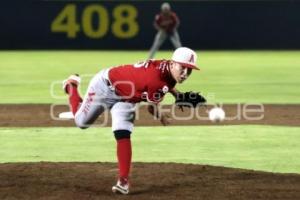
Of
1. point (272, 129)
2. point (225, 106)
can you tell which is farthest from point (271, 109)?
point (272, 129)

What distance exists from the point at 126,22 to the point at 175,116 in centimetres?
1879

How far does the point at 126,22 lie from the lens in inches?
1294

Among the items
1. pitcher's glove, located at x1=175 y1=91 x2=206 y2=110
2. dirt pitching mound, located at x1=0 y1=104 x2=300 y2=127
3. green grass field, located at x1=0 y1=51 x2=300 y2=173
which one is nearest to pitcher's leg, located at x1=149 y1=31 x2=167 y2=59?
green grass field, located at x1=0 y1=51 x2=300 y2=173

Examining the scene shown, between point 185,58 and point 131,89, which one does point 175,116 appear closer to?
point 131,89

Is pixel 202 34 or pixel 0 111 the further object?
pixel 202 34

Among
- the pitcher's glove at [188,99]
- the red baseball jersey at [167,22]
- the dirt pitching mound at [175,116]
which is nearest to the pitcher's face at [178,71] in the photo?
the pitcher's glove at [188,99]

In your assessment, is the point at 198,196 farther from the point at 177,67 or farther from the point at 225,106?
the point at 225,106

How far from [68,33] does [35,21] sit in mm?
1435

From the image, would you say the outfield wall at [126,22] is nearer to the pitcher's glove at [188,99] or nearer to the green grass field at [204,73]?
the green grass field at [204,73]

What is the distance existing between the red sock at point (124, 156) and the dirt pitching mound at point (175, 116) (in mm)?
5511

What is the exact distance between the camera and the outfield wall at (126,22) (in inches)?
1286

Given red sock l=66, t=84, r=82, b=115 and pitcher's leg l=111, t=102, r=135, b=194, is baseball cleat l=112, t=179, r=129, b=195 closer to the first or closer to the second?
pitcher's leg l=111, t=102, r=135, b=194

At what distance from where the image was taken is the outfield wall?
107 feet

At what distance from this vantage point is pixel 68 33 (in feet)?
108
